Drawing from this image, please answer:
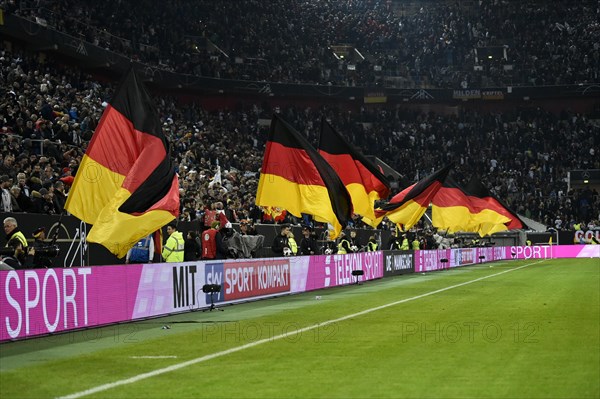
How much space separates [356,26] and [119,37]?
3068cm

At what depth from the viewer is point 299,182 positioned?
86.7 ft

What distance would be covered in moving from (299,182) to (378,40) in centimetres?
5376

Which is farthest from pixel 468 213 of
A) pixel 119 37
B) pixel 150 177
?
pixel 150 177

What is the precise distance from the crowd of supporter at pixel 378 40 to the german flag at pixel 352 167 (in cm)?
2647

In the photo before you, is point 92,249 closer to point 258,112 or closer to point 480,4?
point 258,112

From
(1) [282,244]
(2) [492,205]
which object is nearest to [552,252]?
(2) [492,205]

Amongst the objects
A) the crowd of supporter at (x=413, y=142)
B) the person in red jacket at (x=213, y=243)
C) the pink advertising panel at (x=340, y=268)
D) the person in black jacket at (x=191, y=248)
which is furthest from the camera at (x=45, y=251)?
the crowd of supporter at (x=413, y=142)

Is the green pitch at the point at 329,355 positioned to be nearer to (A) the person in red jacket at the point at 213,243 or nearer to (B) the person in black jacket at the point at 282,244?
(A) the person in red jacket at the point at 213,243

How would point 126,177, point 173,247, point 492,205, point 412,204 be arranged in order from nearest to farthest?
point 126,177 < point 173,247 < point 412,204 < point 492,205

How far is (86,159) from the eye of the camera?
17.5 m

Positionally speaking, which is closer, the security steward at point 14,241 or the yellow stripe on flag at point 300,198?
the security steward at point 14,241

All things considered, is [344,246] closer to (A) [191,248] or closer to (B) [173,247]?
(A) [191,248]

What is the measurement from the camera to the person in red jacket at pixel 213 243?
23.5 metres

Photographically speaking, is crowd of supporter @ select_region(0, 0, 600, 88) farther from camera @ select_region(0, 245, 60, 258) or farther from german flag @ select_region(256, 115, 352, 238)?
camera @ select_region(0, 245, 60, 258)
